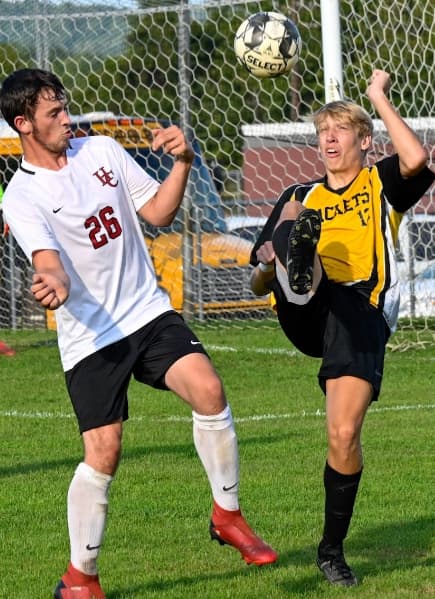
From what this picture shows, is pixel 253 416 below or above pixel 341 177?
below

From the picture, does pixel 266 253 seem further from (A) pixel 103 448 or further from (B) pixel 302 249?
(A) pixel 103 448

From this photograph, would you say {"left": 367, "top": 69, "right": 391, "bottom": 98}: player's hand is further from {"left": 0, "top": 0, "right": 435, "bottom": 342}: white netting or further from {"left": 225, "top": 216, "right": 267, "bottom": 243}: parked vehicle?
{"left": 225, "top": 216, "right": 267, "bottom": 243}: parked vehicle

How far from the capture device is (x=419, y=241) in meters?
16.3

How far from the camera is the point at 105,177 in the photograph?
17.9 feet

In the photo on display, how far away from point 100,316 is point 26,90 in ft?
3.01

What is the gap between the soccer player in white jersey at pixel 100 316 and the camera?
5293 mm

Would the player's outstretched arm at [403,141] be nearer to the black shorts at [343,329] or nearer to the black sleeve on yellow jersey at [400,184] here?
the black sleeve on yellow jersey at [400,184]

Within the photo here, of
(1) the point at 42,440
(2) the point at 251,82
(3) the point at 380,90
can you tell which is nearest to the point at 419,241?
(2) the point at 251,82

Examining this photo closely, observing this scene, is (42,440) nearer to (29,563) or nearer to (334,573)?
(29,563)

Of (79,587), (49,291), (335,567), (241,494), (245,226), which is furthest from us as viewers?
(245,226)

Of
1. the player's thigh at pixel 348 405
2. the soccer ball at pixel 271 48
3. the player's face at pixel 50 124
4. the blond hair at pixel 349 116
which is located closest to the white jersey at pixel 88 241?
the player's face at pixel 50 124

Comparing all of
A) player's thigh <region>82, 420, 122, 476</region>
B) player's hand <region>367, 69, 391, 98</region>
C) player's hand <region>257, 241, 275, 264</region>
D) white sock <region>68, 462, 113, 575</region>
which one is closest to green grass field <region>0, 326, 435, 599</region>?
white sock <region>68, 462, 113, 575</region>

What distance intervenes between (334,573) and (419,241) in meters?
11.0

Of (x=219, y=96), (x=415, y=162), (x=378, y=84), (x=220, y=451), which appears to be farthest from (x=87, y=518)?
(x=219, y=96)
